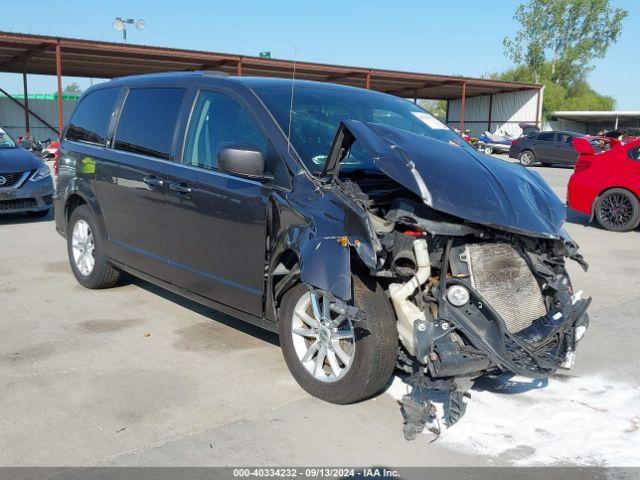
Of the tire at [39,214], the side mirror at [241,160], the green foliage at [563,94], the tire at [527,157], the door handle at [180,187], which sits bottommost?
the tire at [39,214]

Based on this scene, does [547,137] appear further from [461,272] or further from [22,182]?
[461,272]

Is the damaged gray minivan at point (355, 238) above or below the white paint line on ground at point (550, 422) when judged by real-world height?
above

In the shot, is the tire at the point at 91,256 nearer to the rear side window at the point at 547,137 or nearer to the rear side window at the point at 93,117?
the rear side window at the point at 93,117

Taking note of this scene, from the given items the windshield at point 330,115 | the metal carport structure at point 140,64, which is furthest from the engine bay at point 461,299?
the metal carport structure at point 140,64

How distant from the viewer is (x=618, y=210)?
1007 centimetres

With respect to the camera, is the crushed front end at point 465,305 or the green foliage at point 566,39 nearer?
the crushed front end at point 465,305

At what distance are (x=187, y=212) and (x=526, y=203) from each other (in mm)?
2333

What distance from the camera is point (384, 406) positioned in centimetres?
372

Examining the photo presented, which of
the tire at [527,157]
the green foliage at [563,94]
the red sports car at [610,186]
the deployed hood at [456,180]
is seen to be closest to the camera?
the deployed hood at [456,180]

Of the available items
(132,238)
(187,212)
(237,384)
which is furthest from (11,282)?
(237,384)

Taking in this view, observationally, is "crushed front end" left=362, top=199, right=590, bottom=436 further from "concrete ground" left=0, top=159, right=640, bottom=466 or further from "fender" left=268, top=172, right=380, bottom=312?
"concrete ground" left=0, top=159, right=640, bottom=466

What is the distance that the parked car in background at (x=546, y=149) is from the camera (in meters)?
25.1

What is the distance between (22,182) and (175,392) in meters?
7.25

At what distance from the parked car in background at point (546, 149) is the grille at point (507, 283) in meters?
22.9
